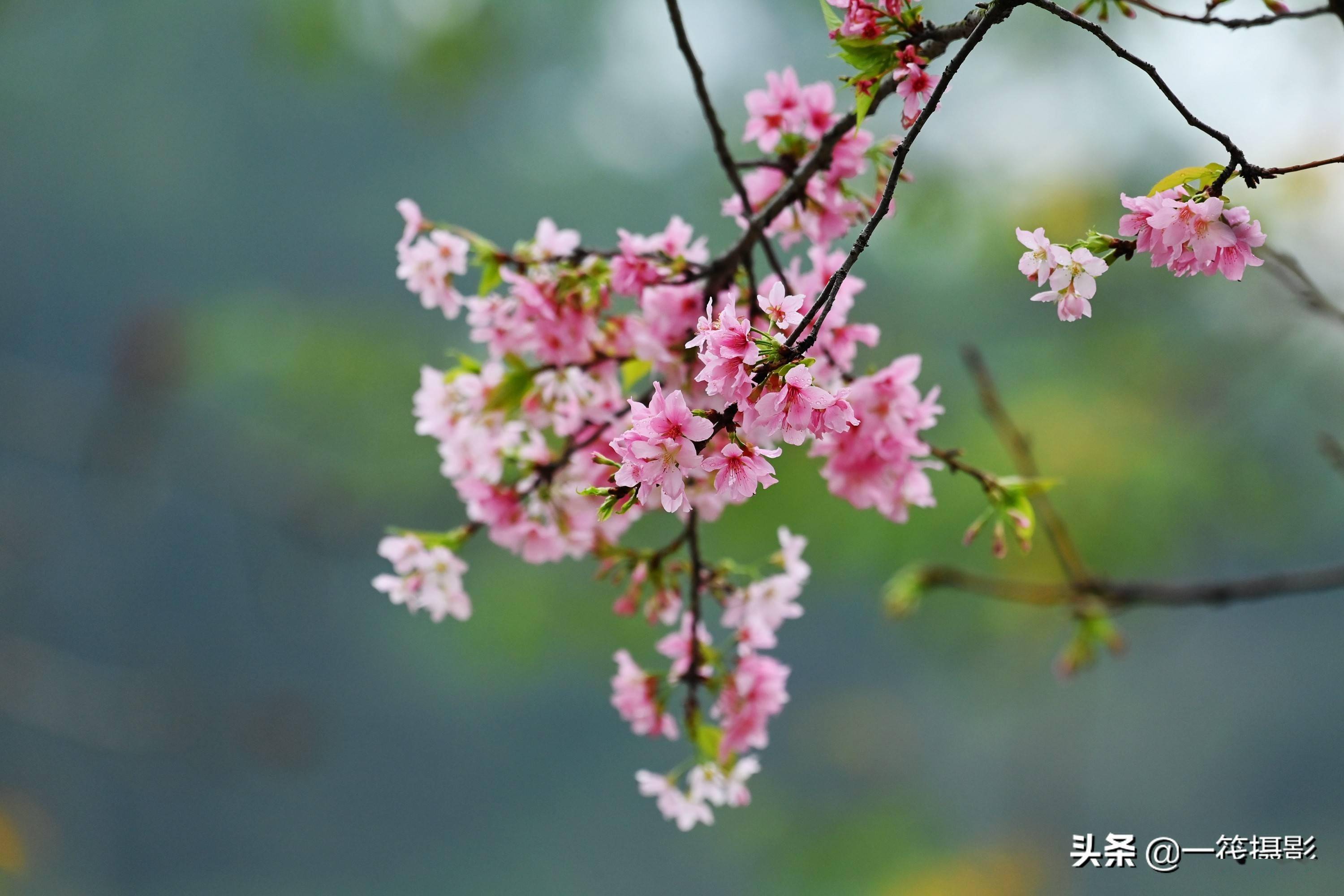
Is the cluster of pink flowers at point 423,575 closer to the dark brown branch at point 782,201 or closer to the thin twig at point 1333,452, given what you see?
the dark brown branch at point 782,201

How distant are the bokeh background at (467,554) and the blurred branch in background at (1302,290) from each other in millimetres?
2883

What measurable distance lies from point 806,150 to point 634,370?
170 millimetres

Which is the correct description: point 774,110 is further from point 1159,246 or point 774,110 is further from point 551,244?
point 1159,246

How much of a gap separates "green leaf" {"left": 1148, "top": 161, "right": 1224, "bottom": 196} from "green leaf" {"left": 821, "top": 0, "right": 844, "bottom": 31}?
0.53 feet

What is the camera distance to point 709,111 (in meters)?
0.57

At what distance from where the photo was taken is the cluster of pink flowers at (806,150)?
0.60m

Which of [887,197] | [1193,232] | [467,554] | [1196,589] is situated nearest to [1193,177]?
[1193,232]

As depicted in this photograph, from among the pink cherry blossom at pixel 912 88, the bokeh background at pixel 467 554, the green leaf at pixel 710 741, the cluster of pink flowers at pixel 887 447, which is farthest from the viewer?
the bokeh background at pixel 467 554

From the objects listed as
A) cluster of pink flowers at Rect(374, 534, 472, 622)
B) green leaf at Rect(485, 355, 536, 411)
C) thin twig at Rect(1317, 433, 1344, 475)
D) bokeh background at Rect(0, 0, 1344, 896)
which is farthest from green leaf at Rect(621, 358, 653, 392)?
bokeh background at Rect(0, 0, 1344, 896)

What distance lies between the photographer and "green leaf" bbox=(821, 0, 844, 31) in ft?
1.54

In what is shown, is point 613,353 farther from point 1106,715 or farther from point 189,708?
point 1106,715

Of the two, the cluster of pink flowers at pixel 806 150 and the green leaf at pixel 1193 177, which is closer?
the green leaf at pixel 1193 177

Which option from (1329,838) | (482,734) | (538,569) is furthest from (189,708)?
(1329,838)

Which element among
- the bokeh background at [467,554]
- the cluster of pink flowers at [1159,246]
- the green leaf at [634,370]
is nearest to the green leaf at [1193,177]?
the cluster of pink flowers at [1159,246]
